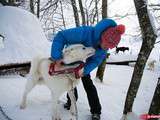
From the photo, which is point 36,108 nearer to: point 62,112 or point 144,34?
point 62,112

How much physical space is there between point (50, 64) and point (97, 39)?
843 millimetres

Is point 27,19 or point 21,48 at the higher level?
point 27,19

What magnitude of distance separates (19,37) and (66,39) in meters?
5.72

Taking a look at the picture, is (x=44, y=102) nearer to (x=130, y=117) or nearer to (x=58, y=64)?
(x=58, y=64)

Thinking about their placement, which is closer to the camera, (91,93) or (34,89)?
(91,93)

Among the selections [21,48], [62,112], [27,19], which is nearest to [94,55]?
[62,112]

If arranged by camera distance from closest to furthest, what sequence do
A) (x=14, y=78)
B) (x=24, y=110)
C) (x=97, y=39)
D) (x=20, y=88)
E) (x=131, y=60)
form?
1. (x=97, y=39)
2. (x=24, y=110)
3. (x=20, y=88)
4. (x=14, y=78)
5. (x=131, y=60)

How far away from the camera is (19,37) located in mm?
11039

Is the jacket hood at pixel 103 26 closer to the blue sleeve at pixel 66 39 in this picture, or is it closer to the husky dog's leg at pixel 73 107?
the blue sleeve at pixel 66 39

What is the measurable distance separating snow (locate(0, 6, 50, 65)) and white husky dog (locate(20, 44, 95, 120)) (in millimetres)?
4121

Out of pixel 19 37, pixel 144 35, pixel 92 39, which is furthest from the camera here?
pixel 19 37

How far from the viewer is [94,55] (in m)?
5.59

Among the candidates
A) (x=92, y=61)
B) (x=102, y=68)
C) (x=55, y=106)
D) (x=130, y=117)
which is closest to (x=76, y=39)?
(x=92, y=61)

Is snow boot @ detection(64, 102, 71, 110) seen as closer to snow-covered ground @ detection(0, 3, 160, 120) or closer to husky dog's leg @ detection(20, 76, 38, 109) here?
snow-covered ground @ detection(0, 3, 160, 120)
